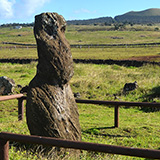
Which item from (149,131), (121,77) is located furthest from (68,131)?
(121,77)

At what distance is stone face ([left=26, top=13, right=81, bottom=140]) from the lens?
209 inches

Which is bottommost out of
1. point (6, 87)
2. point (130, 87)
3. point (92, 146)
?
point (130, 87)

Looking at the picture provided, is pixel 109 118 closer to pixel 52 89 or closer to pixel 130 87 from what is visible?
pixel 130 87

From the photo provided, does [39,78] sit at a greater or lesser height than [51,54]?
lesser

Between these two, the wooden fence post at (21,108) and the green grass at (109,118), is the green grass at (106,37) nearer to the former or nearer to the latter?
the green grass at (109,118)

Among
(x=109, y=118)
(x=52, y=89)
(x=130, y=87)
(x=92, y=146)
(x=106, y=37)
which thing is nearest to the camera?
(x=92, y=146)

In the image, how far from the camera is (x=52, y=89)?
5.51m

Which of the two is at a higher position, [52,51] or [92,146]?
[52,51]

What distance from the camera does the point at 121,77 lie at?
17.1 m

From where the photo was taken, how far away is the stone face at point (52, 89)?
5309 mm

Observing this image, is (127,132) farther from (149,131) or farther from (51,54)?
(51,54)

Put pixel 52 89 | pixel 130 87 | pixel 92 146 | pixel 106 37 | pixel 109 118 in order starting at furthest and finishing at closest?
1. pixel 106 37
2. pixel 130 87
3. pixel 109 118
4. pixel 52 89
5. pixel 92 146

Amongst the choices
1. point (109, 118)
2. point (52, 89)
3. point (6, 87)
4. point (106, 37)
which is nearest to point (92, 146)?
point (52, 89)

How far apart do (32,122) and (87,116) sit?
4.77m
